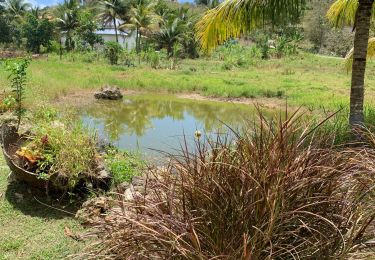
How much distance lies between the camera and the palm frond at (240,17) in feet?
22.3

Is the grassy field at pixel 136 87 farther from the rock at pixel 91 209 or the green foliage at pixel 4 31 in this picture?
the green foliage at pixel 4 31

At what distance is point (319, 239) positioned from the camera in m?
2.13

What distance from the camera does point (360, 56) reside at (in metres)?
6.11

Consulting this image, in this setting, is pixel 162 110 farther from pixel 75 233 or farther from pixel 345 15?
pixel 75 233

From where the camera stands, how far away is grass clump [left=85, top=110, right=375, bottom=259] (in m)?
2.05

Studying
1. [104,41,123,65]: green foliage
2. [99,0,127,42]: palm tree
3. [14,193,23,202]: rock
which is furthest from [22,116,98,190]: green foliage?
[99,0,127,42]: palm tree

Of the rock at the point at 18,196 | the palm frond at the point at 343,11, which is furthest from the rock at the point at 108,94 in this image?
the rock at the point at 18,196

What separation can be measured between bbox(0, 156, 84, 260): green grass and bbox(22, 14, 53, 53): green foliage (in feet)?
109

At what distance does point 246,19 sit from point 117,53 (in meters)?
20.3

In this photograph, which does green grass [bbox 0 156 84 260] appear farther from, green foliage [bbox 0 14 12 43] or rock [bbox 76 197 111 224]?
green foliage [bbox 0 14 12 43]

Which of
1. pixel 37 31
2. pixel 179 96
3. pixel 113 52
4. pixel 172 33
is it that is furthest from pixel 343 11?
pixel 37 31

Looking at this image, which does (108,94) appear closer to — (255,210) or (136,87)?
(136,87)

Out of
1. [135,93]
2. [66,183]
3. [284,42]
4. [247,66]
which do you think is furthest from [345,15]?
→ [284,42]

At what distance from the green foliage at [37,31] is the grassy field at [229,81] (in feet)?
44.0
